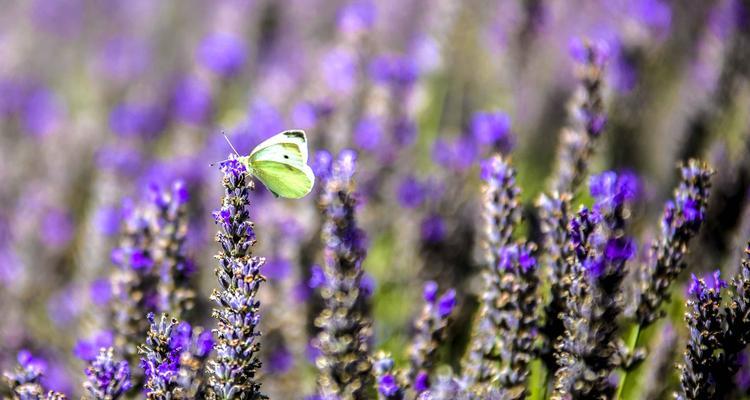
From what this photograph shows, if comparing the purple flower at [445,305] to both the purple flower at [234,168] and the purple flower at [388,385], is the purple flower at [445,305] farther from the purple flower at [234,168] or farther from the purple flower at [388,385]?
the purple flower at [234,168]

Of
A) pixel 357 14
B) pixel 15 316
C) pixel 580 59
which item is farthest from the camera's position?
pixel 357 14

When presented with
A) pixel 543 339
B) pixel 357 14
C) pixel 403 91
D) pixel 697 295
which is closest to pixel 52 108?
pixel 357 14

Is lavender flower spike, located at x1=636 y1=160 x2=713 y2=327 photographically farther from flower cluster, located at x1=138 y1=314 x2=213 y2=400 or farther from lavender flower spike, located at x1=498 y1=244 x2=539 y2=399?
flower cluster, located at x1=138 y1=314 x2=213 y2=400

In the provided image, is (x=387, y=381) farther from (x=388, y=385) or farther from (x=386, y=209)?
(x=386, y=209)

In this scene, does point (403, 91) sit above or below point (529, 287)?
above

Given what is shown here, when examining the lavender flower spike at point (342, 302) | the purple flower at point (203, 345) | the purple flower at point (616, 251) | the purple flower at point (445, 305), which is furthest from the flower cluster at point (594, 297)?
the purple flower at point (203, 345)

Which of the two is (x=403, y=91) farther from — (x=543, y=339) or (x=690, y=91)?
(x=543, y=339)

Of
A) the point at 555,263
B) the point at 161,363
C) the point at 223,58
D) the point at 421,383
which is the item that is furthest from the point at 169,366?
the point at 223,58
